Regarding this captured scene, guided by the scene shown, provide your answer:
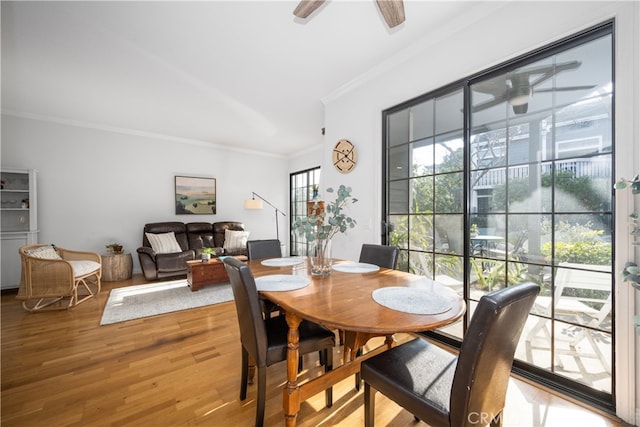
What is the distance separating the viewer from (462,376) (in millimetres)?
867

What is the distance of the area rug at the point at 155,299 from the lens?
116 inches

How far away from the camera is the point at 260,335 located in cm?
132

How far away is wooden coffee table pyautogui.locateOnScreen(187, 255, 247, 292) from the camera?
3.76 meters

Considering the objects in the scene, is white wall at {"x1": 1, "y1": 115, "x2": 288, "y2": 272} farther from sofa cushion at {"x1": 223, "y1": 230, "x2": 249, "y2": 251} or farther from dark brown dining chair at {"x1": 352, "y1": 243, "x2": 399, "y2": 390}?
dark brown dining chair at {"x1": 352, "y1": 243, "x2": 399, "y2": 390}

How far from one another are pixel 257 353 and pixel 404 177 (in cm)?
210

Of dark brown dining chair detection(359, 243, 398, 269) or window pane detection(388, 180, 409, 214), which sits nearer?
dark brown dining chair detection(359, 243, 398, 269)

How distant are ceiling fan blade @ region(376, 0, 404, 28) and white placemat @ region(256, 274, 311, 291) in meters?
1.68

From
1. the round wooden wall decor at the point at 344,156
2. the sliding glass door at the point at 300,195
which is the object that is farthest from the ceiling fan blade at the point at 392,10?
the sliding glass door at the point at 300,195

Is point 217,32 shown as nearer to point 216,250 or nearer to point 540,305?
point 540,305

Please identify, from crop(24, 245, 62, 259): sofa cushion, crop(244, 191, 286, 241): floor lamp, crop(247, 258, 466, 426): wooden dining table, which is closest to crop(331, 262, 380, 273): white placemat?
crop(247, 258, 466, 426): wooden dining table

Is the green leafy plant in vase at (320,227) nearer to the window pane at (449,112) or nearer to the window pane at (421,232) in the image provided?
the window pane at (421,232)

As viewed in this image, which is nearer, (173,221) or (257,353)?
(257,353)

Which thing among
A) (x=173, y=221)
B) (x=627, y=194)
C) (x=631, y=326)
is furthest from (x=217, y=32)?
(x=173, y=221)

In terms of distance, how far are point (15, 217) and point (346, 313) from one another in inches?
210
